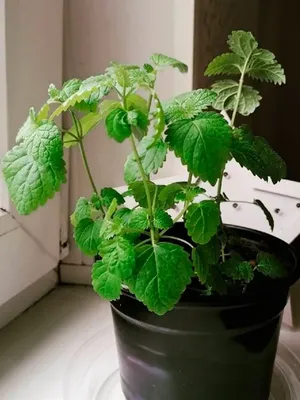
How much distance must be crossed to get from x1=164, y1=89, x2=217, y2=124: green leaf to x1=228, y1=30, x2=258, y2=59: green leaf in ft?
0.26

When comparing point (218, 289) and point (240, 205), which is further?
point (240, 205)

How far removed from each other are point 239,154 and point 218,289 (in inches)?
4.6

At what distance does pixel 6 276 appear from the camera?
742 millimetres

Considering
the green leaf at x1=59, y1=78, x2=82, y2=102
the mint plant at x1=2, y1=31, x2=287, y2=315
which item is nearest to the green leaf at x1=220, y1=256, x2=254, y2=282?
the mint plant at x1=2, y1=31, x2=287, y2=315

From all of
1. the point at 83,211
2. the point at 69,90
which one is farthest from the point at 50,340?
the point at 69,90

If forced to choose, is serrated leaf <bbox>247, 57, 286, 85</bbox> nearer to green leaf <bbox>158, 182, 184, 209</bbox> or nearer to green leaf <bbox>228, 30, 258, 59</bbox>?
green leaf <bbox>228, 30, 258, 59</bbox>

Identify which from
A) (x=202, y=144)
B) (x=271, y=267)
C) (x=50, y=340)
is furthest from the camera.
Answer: (x=50, y=340)

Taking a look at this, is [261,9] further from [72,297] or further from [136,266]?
[136,266]

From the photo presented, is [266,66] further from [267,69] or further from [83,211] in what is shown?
[83,211]

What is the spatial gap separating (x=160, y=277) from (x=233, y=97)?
208mm

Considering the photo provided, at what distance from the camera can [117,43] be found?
2.66 feet

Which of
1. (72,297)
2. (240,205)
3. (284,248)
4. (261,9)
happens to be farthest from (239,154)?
(261,9)

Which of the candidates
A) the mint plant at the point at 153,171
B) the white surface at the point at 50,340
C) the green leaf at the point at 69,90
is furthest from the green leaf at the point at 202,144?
the white surface at the point at 50,340

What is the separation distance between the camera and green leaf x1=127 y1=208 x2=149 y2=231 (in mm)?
532
